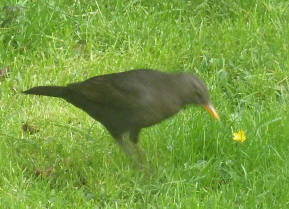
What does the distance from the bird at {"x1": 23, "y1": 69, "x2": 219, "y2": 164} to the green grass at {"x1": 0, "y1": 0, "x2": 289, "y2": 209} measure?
25cm

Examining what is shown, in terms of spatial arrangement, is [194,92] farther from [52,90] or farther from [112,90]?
[52,90]

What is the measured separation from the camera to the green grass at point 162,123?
5270mm

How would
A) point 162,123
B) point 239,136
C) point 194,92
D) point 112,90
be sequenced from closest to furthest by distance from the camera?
point 194,92 < point 112,90 < point 239,136 < point 162,123

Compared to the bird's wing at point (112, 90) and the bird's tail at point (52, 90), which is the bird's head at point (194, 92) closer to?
the bird's wing at point (112, 90)

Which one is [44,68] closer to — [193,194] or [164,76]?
[164,76]

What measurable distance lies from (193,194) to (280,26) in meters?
2.53

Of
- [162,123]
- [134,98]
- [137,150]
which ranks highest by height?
[134,98]

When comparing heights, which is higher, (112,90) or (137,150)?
(112,90)

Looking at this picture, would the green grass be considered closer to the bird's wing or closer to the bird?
the bird

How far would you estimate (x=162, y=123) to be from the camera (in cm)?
591

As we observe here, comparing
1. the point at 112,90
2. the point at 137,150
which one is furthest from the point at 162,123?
the point at 112,90

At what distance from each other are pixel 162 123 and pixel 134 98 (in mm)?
585

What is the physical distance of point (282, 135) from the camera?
226 inches

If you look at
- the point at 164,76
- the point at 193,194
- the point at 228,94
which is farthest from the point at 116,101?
the point at 228,94
